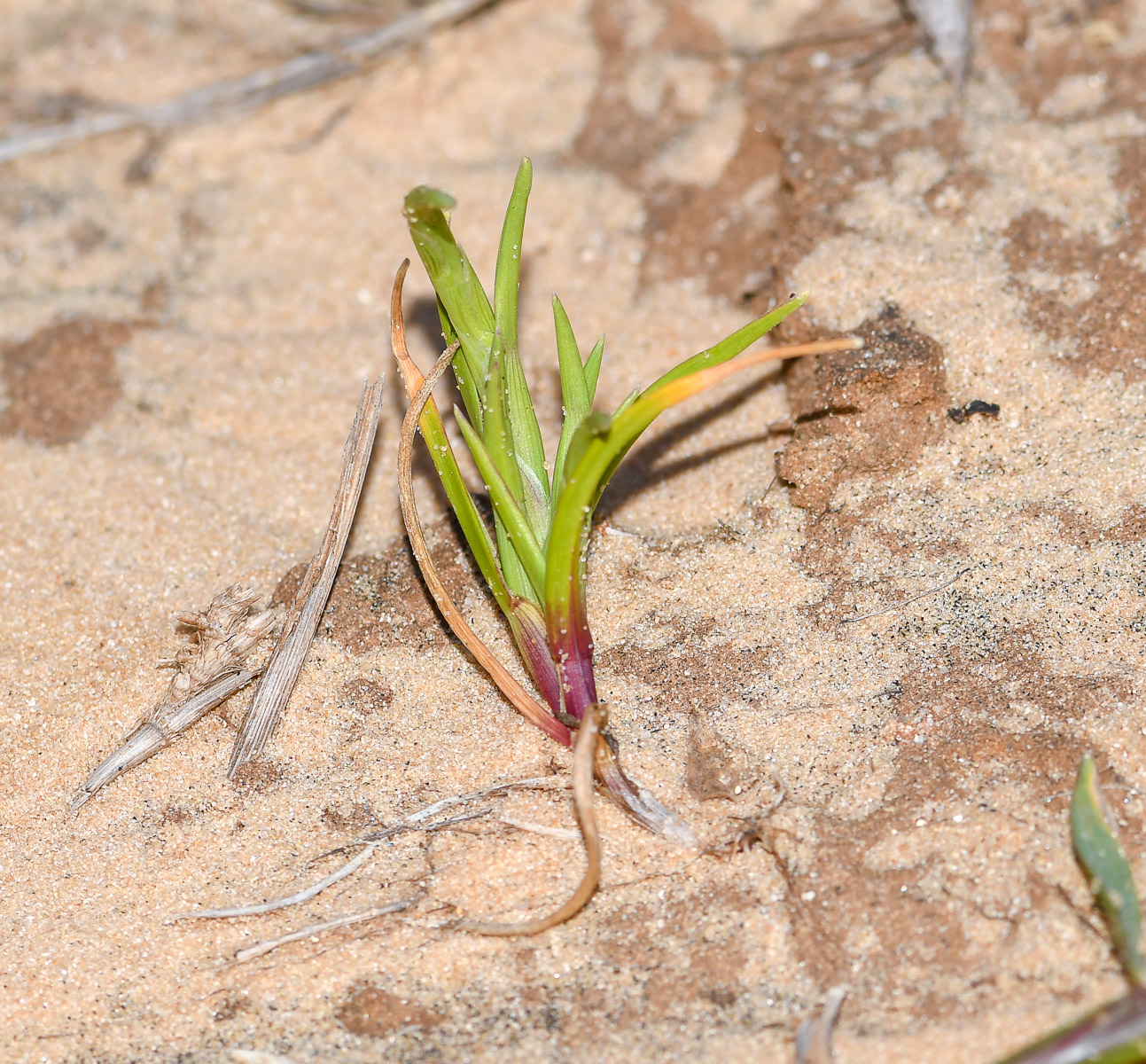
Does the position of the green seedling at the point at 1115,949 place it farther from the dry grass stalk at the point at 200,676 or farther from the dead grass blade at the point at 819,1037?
the dry grass stalk at the point at 200,676

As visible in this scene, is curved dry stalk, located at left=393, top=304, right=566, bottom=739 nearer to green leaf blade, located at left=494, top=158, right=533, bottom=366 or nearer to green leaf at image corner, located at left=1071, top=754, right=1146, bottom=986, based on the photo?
green leaf blade, located at left=494, top=158, right=533, bottom=366

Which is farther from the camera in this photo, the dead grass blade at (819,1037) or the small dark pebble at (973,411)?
the small dark pebble at (973,411)

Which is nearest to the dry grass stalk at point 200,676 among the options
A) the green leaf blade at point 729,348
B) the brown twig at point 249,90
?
the green leaf blade at point 729,348

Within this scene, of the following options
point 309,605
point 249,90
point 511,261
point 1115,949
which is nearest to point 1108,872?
point 1115,949

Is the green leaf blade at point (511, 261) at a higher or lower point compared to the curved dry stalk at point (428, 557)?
higher

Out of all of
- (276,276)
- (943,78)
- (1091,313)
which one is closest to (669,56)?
(943,78)

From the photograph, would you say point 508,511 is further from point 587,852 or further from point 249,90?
point 249,90

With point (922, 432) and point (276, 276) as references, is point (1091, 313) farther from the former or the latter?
point (276, 276)
